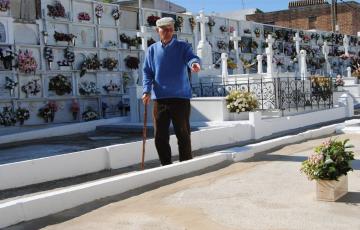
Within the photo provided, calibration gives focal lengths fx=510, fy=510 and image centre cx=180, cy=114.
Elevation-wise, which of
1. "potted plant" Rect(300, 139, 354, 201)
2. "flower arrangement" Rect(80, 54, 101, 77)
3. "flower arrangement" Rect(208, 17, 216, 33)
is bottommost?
"potted plant" Rect(300, 139, 354, 201)

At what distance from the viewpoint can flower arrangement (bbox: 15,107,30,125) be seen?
40.1 ft

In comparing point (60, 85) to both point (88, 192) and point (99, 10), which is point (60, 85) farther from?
point (88, 192)

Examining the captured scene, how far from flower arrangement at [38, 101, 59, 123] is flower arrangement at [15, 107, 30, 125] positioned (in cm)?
40

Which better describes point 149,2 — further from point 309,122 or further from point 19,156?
point 19,156

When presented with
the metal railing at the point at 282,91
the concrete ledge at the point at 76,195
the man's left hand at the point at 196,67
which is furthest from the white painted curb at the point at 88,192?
the metal railing at the point at 282,91

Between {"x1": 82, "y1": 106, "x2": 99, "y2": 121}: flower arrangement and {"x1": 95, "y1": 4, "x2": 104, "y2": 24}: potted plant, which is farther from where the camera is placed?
{"x1": 95, "y1": 4, "x2": 104, "y2": 24}: potted plant

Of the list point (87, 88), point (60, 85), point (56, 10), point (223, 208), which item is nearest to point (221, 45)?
point (87, 88)

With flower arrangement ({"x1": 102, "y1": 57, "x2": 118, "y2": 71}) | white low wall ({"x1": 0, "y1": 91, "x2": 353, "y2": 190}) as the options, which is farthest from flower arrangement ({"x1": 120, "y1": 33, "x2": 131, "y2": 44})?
white low wall ({"x1": 0, "y1": 91, "x2": 353, "y2": 190})

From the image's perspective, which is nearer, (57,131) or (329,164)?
(329,164)

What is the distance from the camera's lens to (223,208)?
393 centimetres

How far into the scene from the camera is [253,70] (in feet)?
65.8

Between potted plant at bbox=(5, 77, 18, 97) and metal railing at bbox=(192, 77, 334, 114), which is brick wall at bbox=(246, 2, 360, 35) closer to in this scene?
metal railing at bbox=(192, 77, 334, 114)

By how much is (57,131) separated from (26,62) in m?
2.40

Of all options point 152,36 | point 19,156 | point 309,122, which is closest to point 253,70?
point 152,36
